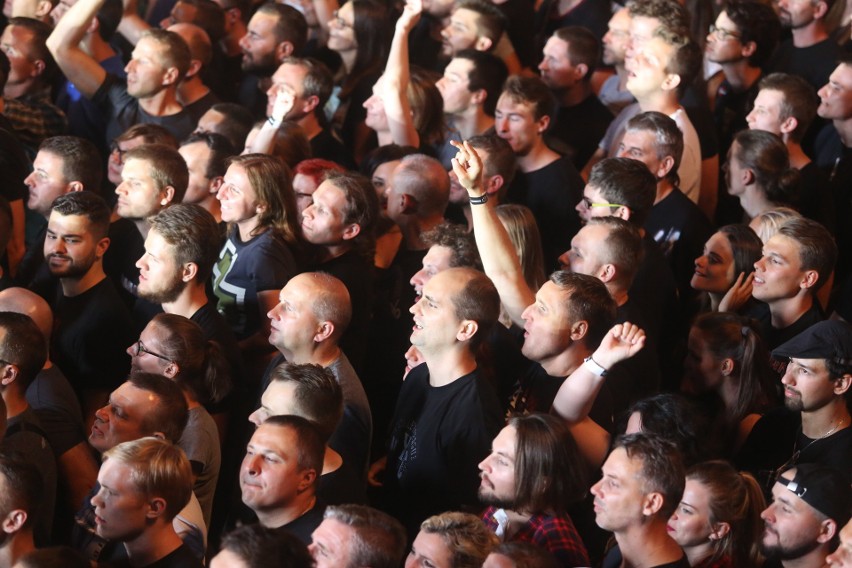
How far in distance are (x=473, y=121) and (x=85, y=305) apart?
251 centimetres

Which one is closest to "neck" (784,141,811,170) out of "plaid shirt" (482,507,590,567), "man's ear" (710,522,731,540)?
"man's ear" (710,522,731,540)

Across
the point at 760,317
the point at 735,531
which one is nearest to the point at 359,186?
the point at 760,317

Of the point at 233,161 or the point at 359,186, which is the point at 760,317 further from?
the point at 233,161

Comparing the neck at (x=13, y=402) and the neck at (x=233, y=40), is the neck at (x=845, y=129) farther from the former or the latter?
the neck at (x=13, y=402)

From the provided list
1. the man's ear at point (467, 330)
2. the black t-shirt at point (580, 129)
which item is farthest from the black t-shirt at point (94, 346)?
the black t-shirt at point (580, 129)

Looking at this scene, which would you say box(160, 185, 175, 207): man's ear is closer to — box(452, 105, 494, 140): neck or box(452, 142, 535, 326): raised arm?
box(452, 142, 535, 326): raised arm

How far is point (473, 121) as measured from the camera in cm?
679

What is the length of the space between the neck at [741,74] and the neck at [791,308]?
82.0 inches

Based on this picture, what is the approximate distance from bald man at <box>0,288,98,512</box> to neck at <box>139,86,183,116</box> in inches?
93.2

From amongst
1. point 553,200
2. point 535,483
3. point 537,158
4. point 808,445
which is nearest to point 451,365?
point 535,483

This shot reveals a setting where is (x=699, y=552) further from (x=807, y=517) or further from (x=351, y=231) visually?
(x=351, y=231)

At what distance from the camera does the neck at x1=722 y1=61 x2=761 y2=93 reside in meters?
7.03

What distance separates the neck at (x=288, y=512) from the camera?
3.84 m

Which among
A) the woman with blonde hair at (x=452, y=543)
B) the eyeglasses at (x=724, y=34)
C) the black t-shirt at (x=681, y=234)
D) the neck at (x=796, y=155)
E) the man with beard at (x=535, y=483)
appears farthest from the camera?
the eyeglasses at (x=724, y=34)
